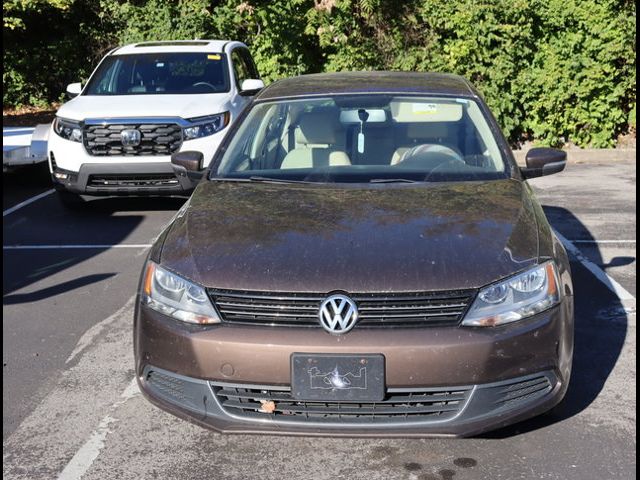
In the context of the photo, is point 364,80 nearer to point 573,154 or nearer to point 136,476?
point 136,476

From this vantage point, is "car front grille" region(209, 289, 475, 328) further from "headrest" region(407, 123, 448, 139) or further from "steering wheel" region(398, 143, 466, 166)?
"headrest" region(407, 123, 448, 139)

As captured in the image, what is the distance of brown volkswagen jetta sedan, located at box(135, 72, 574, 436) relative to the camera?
3754 millimetres

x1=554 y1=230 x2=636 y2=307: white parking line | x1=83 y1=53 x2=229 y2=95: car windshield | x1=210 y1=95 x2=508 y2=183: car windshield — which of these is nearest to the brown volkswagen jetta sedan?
x1=210 y1=95 x2=508 y2=183: car windshield

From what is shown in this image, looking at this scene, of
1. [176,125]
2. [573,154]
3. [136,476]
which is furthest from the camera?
[573,154]

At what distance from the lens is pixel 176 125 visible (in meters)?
9.62

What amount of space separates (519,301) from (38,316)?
3.70 metres

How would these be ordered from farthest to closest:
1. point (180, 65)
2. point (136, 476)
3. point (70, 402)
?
point (180, 65), point (70, 402), point (136, 476)

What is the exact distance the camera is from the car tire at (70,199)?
32.8 feet

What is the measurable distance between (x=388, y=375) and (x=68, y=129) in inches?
274

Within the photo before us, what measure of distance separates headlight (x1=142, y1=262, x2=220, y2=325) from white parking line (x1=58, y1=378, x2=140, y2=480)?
0.73m

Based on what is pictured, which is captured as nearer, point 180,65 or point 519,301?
point 519,301

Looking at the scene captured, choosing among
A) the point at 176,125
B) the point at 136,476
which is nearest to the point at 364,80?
Answer: the point at 136,476

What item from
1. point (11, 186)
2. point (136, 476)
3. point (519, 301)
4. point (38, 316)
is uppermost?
point (519, 301)

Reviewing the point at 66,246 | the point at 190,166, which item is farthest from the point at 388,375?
the point at 66,246
